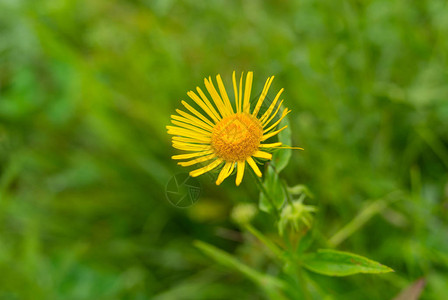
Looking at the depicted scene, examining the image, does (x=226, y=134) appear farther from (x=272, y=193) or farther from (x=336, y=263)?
(x=336, y=263)

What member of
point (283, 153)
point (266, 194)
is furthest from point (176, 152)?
point (266, 194)

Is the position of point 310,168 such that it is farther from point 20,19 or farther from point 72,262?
point 20,19

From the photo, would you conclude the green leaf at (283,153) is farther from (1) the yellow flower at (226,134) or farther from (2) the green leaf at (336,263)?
(2) the green leaf at (336,263)

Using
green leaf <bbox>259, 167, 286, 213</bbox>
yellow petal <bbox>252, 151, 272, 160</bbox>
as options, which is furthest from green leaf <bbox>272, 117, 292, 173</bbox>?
yellow petal <bbox>252, 151, 272, 160</bbox>

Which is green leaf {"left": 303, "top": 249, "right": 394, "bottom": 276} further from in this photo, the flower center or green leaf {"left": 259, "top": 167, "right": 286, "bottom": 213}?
the flower center

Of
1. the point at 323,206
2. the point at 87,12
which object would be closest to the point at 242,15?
the point at 87,12
